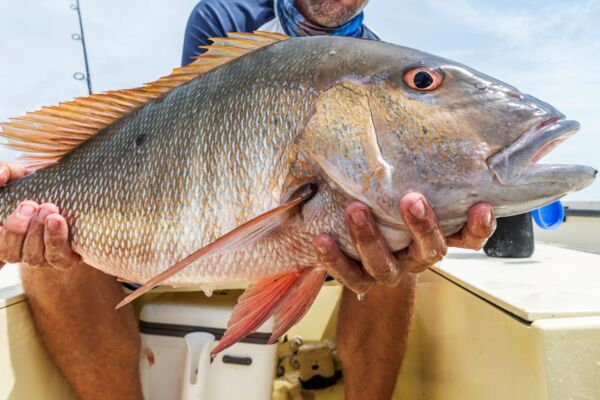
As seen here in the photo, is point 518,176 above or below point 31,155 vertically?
below

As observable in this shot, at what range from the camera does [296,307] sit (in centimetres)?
103

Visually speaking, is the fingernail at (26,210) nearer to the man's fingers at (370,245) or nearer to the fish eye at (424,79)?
the man's fingers at (370,245)

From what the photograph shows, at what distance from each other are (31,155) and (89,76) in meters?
4.85

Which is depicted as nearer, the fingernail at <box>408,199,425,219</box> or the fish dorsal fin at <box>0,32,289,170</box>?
the fingernail at <box>408,199,425,219</box>

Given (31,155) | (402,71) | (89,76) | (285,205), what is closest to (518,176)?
(402,71)

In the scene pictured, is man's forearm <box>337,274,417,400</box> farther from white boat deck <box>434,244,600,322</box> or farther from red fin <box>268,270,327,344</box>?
red fin <box>268,270,327,344</box>

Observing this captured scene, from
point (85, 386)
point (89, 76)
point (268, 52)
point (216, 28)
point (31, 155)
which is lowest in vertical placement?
point (85, 386)

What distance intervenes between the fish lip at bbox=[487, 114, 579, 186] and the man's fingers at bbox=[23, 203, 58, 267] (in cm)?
111

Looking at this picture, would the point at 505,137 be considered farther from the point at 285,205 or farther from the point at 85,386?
the point at 85,386

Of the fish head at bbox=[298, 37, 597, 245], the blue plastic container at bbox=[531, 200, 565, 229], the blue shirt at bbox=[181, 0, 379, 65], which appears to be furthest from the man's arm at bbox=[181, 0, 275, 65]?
the blue plastic container at bbox=[531, 200, 565, 229]

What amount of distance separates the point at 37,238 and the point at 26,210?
0.08 m

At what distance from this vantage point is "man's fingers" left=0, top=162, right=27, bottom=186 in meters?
1.30

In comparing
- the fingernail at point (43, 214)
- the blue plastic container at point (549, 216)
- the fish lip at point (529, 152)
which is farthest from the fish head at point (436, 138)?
the blue plastic container at point (549, 216)

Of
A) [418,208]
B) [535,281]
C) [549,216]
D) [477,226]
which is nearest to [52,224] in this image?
[418,208]
